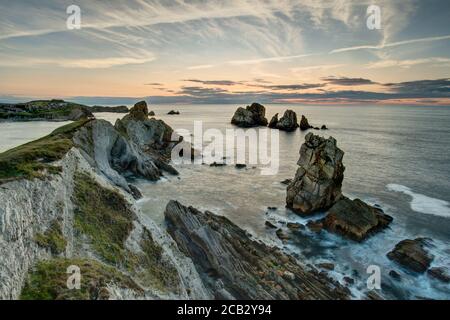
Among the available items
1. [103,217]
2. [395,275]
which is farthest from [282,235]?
[103,217]

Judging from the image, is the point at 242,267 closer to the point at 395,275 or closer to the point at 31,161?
the point at 395,275

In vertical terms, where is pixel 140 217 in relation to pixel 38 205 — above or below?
below

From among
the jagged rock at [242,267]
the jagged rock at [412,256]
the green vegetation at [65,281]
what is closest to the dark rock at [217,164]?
the jagged rock at [242,267]

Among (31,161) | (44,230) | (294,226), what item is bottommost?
(294,226)

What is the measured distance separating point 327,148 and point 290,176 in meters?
20.6

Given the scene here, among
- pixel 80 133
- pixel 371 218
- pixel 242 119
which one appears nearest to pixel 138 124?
pixel 80 133

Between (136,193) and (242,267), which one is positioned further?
(136,193)

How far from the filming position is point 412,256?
31.2 metres

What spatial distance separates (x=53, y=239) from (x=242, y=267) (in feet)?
48.8

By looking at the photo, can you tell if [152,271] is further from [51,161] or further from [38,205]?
[51,161]

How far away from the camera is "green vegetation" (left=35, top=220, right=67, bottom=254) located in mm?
17698
